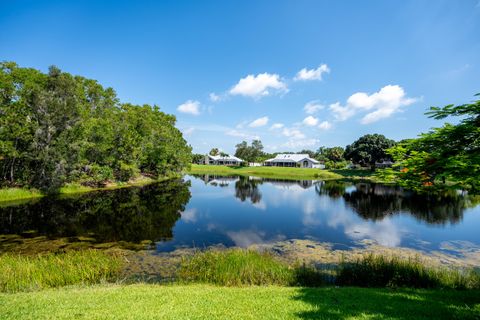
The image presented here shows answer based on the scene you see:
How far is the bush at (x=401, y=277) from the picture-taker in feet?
34.5

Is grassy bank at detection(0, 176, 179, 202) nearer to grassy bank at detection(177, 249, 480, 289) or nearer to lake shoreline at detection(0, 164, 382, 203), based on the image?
lake shoreline at detection(0, 164, 382, 203)

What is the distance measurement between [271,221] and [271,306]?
17.6 m

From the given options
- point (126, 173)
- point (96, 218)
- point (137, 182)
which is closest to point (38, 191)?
point (96, 218)

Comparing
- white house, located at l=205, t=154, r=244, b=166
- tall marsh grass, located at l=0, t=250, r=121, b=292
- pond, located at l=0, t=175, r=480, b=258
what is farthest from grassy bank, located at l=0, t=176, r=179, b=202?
white house, located at l=205, t=154, r=244, b=166

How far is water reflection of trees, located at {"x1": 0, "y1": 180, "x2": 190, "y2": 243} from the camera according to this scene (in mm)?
18562

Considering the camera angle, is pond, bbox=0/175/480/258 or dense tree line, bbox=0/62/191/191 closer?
pond, bbox=0/175/480/258

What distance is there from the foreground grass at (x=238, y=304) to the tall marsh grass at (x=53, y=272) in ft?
5.14

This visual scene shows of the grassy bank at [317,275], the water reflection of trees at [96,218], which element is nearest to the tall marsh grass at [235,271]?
the grassy bank at [317,275]

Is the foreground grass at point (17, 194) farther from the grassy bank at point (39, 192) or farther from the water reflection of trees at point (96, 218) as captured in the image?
the water reflection of trees at point (96, 218)

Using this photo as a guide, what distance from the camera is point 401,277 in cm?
Result: 1086

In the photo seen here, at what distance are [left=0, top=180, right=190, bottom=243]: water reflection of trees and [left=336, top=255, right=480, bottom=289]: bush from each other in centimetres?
1281

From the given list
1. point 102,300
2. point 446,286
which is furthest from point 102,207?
point 446,286

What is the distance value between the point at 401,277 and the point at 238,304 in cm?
786

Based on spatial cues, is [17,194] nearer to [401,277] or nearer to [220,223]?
[220,223]
